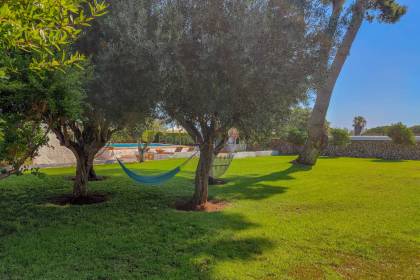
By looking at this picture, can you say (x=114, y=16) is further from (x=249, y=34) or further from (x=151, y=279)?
(x=151, y=279)

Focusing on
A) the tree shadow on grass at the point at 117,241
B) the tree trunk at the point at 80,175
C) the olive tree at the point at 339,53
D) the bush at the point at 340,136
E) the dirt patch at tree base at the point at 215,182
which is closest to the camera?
the tree shadow on grass at the point at 117,241

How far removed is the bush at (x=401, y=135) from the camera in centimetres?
2250

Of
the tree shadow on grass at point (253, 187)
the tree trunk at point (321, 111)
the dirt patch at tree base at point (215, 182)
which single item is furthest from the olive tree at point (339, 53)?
the dirt patch at tree base at point (215, 182)

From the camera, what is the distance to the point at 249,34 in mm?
5473

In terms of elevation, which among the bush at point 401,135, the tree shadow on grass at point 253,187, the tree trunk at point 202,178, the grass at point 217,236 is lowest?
the grass at point 217,236

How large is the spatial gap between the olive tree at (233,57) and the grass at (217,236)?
226 centimetres

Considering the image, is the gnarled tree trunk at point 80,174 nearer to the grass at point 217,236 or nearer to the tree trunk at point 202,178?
the grass at point 217,236

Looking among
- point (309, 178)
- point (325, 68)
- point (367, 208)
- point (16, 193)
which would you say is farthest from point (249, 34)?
point (309, 178)

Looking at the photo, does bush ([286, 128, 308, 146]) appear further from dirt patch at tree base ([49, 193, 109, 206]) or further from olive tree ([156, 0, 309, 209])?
olive tree ([156, 0, 309, 209])

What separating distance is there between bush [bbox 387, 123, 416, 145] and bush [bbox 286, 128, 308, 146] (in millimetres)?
6200

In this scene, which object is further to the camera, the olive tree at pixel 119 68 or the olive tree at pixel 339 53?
the olive tree at pixel 339 53

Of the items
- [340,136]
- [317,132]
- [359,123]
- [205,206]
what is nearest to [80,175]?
[205,206]

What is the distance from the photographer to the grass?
165 inches

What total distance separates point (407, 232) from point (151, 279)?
4871 millimetres
